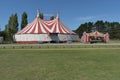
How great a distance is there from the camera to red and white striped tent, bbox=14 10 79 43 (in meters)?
51.8

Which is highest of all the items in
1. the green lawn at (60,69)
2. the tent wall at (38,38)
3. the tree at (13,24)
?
the tree at (13,24)

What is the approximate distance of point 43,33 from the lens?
51.9 metres

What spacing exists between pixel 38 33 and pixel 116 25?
274 feet

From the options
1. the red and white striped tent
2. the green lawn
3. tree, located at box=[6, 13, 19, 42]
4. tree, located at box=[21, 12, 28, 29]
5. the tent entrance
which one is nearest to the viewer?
the green lawn

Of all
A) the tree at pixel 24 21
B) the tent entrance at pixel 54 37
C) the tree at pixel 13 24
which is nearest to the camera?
the tent entrance at pixel 54 37

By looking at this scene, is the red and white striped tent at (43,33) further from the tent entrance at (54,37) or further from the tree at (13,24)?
the tree at (13,24)

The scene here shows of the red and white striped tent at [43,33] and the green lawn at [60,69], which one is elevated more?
the red and white striped tent at [43,33]

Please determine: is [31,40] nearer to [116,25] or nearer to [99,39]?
[99,39]

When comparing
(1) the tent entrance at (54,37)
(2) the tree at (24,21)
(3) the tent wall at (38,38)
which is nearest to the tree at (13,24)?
(2) the tree at (24,21)

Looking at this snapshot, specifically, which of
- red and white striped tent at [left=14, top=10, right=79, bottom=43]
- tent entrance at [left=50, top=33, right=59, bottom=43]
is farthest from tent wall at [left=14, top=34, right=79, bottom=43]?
tent entrance at [left=50, top=33, right=59, bottom=43]

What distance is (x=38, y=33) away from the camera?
51531mm

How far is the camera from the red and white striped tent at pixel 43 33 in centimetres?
5178

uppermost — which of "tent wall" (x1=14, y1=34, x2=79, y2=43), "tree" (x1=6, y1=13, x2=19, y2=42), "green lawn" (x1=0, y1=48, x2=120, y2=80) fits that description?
"tree" (x1=6, y1=13, x2=19, y2=42)

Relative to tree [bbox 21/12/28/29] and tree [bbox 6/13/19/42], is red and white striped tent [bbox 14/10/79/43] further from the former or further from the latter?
tree [bbox 21/12/28/29]
